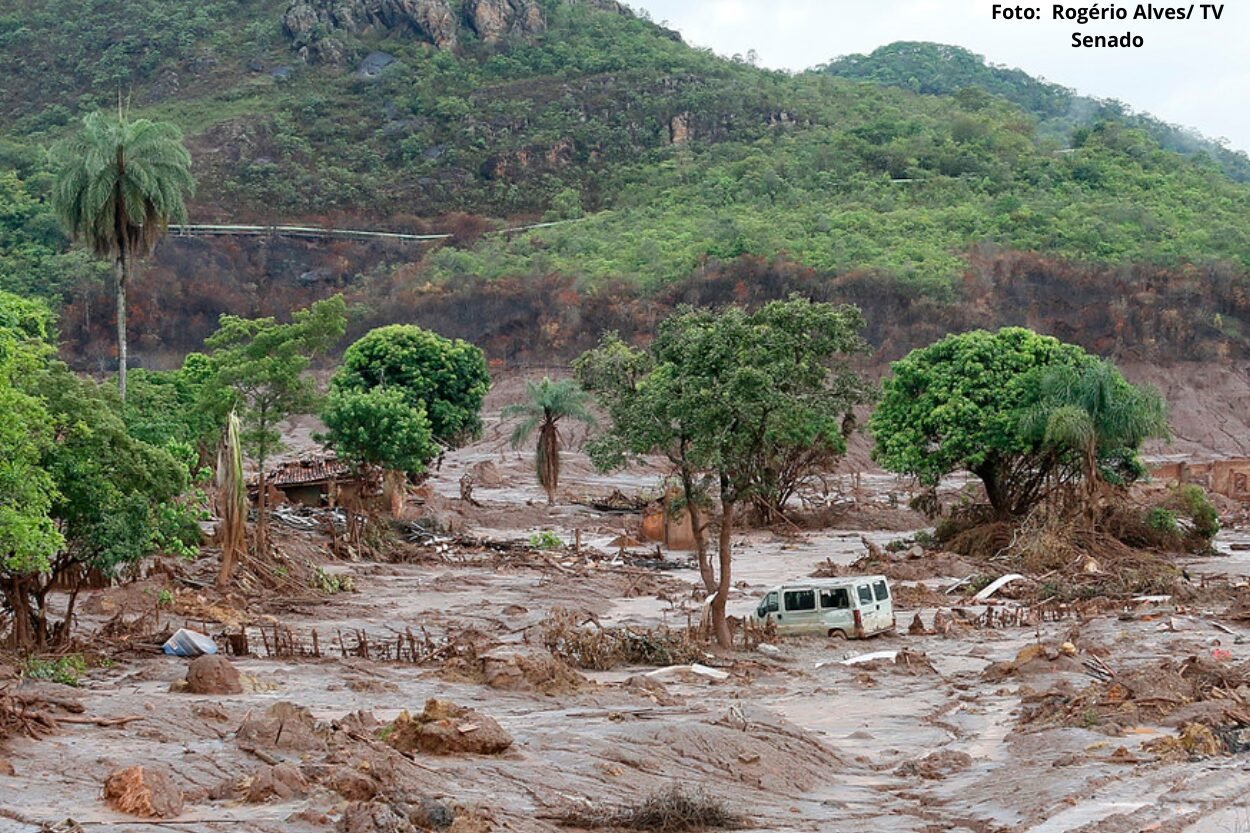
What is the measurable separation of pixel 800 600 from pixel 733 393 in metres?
4.68

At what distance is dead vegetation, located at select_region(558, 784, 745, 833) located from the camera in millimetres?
12562

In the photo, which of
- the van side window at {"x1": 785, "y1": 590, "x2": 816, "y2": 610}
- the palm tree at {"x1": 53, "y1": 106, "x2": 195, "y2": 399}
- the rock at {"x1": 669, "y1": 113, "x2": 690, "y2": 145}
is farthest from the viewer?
the rock at {"x1": 669, "y1": 113, "x2": 690, "y2": 145}

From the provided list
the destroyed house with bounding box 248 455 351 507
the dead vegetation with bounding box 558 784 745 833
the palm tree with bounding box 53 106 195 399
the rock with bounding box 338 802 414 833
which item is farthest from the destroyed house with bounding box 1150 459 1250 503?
the rock with bounding box 338 802 414 833

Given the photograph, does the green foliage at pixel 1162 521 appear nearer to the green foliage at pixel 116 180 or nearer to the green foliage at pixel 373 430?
the green foliage at pixel 373 430

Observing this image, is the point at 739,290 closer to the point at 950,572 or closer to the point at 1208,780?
the point at 950,572

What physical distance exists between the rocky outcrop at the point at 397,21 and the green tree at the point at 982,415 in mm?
95579

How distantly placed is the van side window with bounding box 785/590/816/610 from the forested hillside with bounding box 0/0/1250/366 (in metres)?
61.1

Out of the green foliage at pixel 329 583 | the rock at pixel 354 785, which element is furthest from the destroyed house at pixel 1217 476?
the rock at pixel 354 785

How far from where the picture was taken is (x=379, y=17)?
132125 mm

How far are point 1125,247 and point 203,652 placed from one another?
259 feet

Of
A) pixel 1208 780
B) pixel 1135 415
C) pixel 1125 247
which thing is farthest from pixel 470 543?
pixel 1125 247

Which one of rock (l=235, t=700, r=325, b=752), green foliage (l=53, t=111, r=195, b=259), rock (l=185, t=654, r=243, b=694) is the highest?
green foliage (l=53, t=111, r=195, b=259)

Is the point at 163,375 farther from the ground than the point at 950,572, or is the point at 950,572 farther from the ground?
the point at 163,375

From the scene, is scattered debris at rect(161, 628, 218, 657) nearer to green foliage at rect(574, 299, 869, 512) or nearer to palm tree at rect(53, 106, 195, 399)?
green foliage at rect(574, 299, 869, 512)
